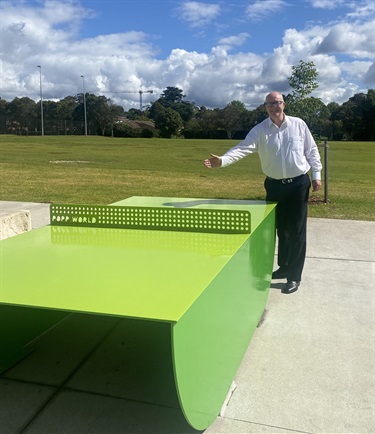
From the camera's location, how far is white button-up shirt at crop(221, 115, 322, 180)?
4359 mm

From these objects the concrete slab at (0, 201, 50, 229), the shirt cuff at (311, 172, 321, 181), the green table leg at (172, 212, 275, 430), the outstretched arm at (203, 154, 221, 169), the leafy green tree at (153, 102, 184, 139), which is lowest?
the concrete slab at (0, 201, 50, 229)

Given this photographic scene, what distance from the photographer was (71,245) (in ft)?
9.99

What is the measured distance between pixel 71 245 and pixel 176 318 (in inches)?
57.4

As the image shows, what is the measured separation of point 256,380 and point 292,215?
1.89 meters

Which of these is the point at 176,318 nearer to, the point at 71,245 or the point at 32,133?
the point at 71,245

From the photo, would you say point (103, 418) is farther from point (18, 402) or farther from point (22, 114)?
point (22, 114)

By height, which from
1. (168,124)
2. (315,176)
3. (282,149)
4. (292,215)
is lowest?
(292,215)

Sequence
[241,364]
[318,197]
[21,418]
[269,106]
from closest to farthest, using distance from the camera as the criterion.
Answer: [21,418] < [241,364] < [269,106] < [318,197]

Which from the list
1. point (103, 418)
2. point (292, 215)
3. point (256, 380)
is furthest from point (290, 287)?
point (103, 418)

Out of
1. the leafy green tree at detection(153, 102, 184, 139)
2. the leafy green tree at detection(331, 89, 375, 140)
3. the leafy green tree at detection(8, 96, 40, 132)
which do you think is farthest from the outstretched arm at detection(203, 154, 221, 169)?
the leafy green tree at detection(8, 96, 40, 132)

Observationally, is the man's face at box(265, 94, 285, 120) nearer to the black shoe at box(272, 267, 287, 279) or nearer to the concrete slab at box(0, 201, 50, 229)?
the black shoe at box(272, 267, 287, 279)

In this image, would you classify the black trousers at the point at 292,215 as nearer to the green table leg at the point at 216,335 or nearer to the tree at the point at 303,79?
the green table leg at the point at 216,335

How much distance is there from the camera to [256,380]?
10.1 ft

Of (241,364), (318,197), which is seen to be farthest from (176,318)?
(318,197)
